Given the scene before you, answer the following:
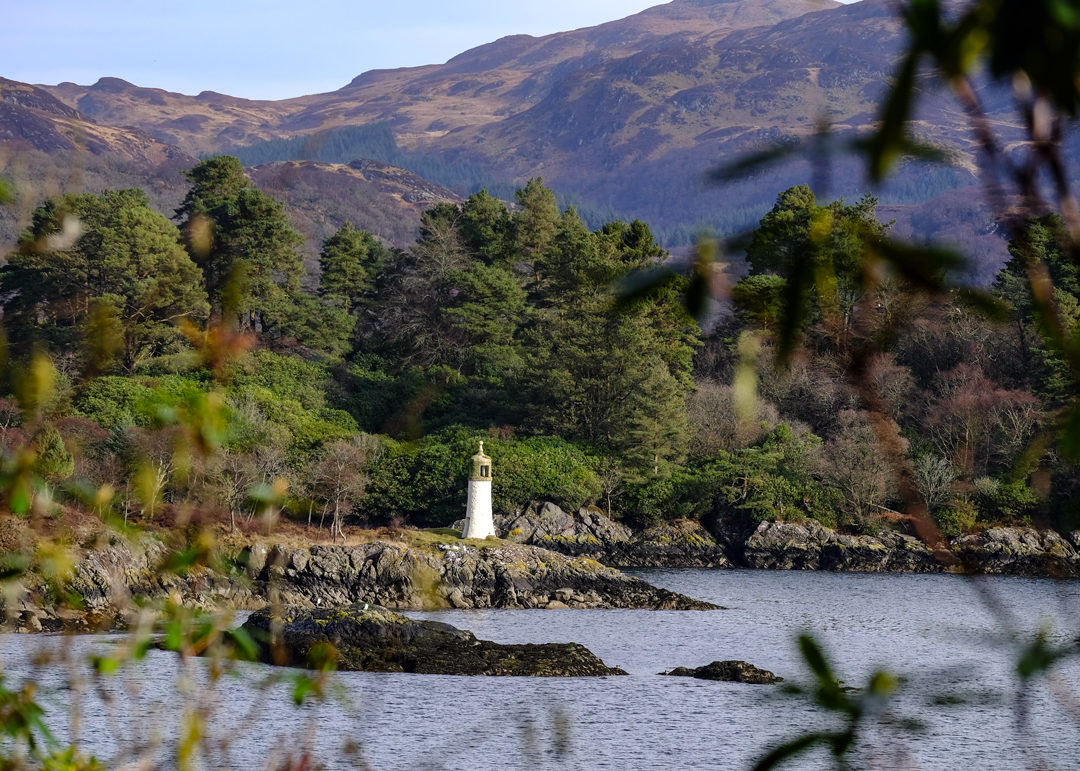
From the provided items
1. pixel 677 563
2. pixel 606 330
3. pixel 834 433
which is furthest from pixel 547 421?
pixel 834 433

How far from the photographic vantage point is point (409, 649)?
29.0 metres

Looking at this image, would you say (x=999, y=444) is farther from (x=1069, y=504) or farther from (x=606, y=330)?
(x=1069, y=504)

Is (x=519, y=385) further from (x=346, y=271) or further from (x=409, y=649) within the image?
(x=409, y=649)

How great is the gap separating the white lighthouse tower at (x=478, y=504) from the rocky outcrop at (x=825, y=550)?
1327cm

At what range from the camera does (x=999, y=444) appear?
4925 centimetres

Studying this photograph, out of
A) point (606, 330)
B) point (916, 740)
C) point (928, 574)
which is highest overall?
point (606, 330)

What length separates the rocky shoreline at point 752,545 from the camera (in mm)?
49875

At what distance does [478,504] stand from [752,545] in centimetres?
1386

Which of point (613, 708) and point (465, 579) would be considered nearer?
point (613, 708)

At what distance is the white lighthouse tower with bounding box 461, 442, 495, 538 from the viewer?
4547 centimetres

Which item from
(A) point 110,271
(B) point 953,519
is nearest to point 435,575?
(B) point 953,519

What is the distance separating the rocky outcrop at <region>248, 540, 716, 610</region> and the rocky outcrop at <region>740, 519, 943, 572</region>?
1254 cm

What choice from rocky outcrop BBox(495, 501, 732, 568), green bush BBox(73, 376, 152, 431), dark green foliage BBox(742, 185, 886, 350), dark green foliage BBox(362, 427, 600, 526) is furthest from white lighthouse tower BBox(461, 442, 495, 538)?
dark green foliage BBox(742, 185, 886, 350)

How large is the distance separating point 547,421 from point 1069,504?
172 feet
